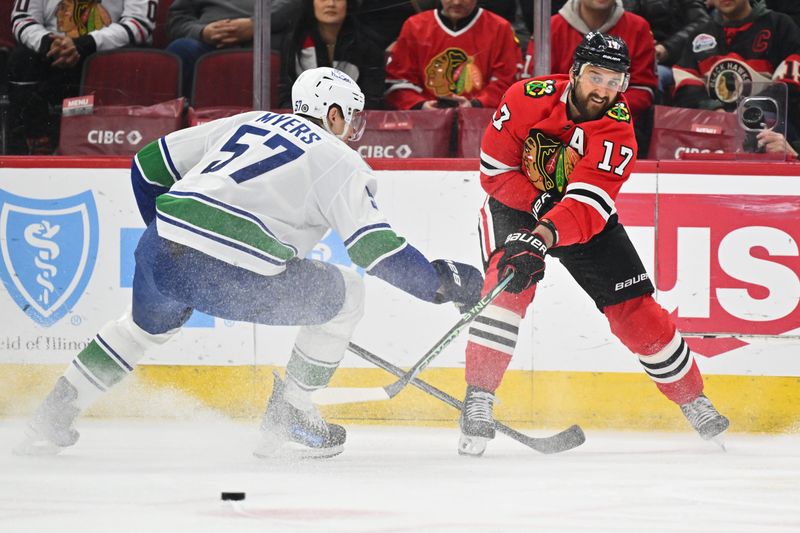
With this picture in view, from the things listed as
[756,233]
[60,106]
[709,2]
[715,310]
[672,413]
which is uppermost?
[709,2]

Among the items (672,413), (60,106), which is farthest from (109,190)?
(672,413)

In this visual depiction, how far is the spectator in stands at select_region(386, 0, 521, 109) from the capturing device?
4.16m

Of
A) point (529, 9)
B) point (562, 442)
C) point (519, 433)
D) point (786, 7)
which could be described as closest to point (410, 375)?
point (519, 433)

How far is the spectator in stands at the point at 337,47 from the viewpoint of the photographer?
4.14 meters

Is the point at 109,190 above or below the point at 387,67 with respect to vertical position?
below

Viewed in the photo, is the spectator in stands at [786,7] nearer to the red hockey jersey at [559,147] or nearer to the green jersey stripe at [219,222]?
the red hockey jersey at [559,147]

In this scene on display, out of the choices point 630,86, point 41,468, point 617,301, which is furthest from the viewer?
point 630,86

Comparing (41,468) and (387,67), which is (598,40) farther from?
(41,468)

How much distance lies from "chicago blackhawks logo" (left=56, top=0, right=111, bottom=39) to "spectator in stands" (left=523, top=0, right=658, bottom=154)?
5.07ft

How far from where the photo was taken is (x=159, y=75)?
13.8 feet

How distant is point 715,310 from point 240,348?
4.93 feet

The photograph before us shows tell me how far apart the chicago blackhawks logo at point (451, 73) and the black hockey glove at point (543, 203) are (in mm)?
883

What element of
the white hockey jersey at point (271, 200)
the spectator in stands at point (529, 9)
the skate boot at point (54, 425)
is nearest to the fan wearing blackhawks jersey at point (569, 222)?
the white hockey jersey at point (271, 200)

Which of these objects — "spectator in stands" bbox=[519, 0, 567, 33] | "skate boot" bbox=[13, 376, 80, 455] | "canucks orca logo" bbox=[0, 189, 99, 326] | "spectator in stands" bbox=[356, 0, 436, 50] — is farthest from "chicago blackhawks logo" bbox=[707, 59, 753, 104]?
"skate boot" bbox=[13, 376, 80, 455]
